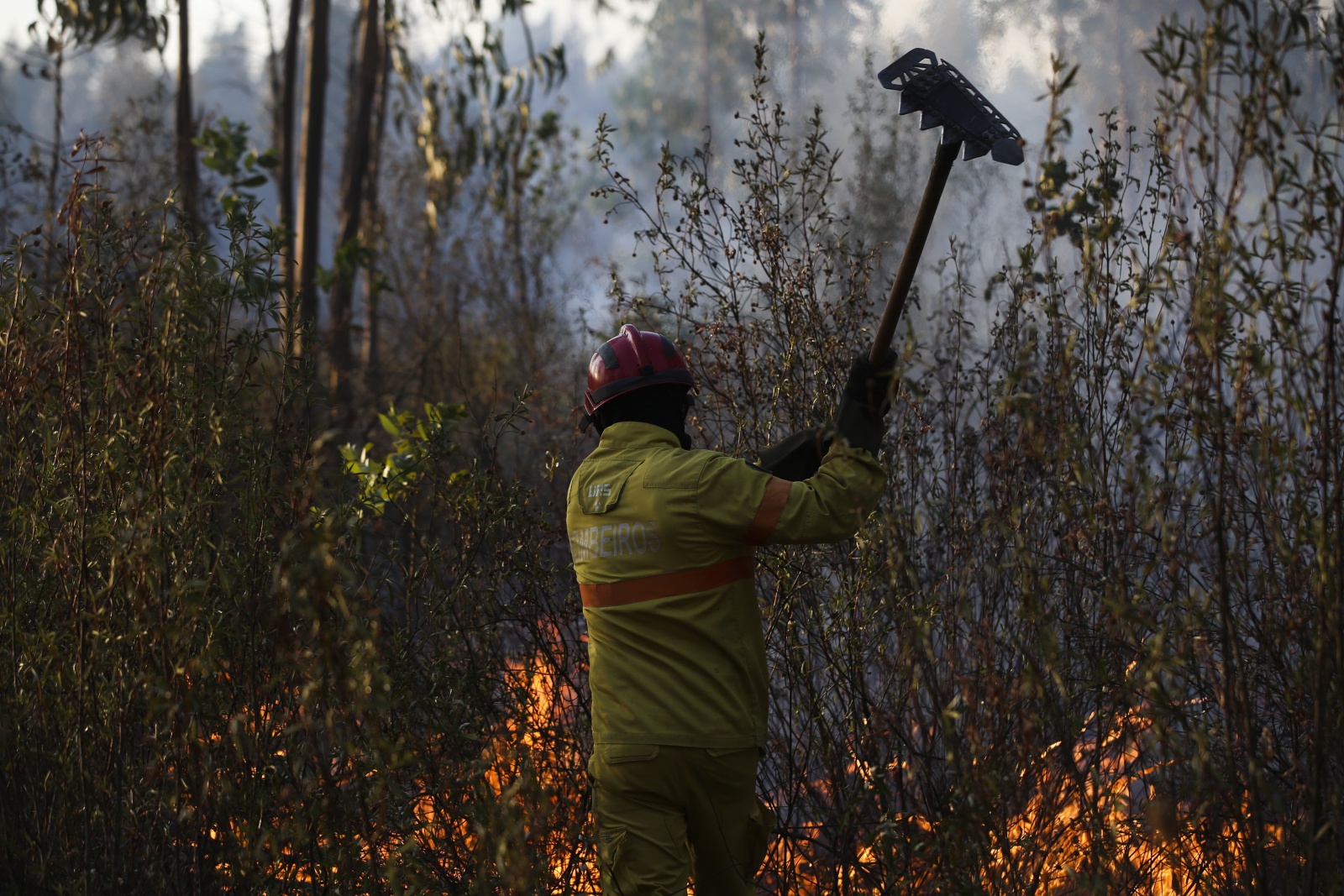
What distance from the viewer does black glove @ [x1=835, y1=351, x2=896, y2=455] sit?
2805 millimetres

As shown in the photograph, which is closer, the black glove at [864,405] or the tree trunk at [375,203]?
the black glove at [864,405]

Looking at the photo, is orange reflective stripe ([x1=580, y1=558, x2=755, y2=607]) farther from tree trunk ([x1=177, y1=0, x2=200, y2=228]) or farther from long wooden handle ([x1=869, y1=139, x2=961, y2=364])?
tree trunk ([x1=177, y1=0, x2=200, y2=228])

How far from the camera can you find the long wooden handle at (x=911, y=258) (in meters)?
2.84

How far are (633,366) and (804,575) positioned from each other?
83 centimetres

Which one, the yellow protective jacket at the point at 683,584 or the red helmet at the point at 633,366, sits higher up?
the red helmet at the point at 633,366

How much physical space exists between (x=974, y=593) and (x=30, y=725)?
2.91 m

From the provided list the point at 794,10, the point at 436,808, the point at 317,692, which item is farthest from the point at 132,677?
the point at 794,10

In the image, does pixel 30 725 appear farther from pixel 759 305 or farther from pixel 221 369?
pixel 759 305

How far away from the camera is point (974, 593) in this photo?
13.8 feet

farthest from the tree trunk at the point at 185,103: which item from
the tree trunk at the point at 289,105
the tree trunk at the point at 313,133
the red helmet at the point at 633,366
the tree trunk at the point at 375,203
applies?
the red helmet at the point at 633,366

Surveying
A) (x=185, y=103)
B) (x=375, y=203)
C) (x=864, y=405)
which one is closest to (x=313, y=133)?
(x=185, y=103)

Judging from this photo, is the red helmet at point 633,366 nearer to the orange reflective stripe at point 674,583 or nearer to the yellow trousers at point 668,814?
the orange reflective stripe at point 674,583

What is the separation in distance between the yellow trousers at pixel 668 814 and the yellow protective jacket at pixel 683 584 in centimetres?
5

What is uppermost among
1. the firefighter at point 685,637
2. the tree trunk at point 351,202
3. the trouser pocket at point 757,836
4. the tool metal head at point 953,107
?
the tree trunk at point 351,202
